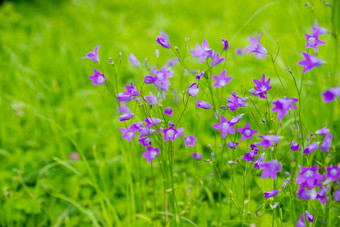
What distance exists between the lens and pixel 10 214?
1922 millimetres

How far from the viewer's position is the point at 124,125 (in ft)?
7.98

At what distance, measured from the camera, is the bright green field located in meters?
1.73

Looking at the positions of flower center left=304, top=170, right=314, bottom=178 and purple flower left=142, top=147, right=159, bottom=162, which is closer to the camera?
flower center left=304, top=170, right=314, bottom=178

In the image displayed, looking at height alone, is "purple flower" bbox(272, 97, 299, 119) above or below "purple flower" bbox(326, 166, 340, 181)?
above

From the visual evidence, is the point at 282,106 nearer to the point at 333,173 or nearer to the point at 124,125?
the point at 333,173

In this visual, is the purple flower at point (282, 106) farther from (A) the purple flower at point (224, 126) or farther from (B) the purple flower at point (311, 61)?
(A) the purple flower at point (224, 126)

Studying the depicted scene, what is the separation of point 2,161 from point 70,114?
634 mm

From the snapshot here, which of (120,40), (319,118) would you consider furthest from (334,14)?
(120,40)

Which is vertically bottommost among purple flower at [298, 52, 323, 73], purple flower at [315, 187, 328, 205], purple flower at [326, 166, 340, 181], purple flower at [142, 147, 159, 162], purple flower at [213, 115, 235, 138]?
purple flower at [315, 187, 328, 205]

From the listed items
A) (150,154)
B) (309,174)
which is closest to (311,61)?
(309,174)

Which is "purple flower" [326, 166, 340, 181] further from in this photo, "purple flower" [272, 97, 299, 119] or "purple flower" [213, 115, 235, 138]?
"purple flower" [213, 115, 235, 138]

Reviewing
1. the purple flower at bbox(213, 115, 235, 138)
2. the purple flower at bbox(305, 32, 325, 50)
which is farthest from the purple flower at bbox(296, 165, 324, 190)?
the purple flower at bbox(305, 32, 325, 50)

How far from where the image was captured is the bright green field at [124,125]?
173cm

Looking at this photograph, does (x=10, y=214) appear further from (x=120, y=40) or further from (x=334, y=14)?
(x=120, y=40)
